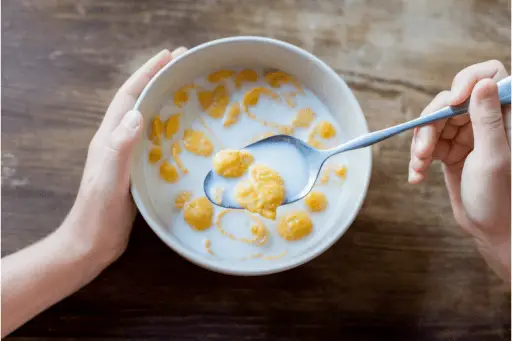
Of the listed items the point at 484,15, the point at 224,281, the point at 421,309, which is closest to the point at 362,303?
the point at 421,309

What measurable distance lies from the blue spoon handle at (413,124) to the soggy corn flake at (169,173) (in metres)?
0.22

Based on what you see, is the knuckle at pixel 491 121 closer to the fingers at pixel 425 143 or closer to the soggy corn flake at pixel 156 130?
the fingers at pixel 425 143

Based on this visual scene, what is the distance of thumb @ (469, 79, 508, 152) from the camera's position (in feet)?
2.16

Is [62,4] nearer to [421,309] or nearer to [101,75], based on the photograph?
[101,75]

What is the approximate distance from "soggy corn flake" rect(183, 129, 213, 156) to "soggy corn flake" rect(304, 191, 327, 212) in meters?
0.15

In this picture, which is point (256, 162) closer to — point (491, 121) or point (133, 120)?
point (133, 120)

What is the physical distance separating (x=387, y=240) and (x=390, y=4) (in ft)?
1.20

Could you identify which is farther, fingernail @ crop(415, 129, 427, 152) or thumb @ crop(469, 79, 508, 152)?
fingernail @ crop(415, 129, 427, 152)

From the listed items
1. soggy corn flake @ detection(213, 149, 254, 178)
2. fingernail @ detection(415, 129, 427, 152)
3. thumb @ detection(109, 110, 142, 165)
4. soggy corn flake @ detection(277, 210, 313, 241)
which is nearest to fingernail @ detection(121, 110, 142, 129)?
thumb @ detection(109, 110, 142, 165)

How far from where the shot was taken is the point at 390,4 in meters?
0.90

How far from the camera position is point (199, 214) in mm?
749

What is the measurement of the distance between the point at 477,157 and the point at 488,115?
0.06 metres

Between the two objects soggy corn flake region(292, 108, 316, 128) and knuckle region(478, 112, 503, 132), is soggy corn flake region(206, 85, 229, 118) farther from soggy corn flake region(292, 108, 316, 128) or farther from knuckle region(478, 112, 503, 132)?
knuckle region(478, 112, 503, 132)

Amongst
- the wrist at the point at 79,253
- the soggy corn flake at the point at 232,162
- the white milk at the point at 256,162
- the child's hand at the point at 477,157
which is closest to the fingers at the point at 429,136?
the child's hand at the point at 477,157
